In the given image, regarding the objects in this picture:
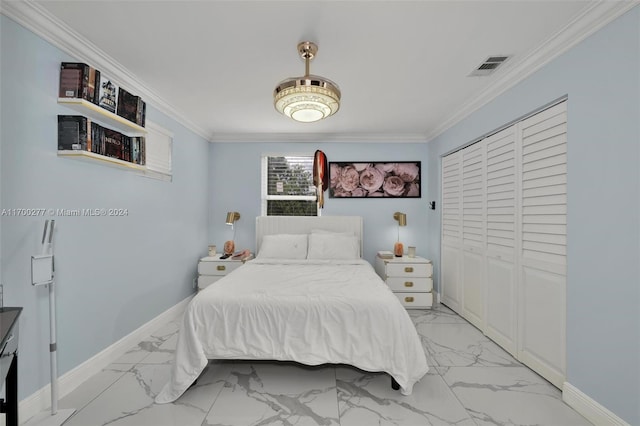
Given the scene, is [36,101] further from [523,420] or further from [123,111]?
[523,420]

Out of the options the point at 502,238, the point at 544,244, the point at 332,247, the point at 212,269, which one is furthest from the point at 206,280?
the point at 544,244

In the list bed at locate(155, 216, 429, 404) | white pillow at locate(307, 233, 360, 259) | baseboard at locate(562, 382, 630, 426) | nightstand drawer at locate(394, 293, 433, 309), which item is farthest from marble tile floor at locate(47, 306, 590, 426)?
white pillow at locate(307, 233, 360, 259)

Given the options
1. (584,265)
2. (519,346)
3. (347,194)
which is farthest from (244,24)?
(519,346)

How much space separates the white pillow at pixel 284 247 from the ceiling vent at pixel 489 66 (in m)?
2.67

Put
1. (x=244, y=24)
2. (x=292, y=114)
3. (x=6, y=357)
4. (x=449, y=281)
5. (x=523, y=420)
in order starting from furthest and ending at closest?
(x=449, y=281) < (x=292, y=114) < (x=244, y=24) < (x=523, y=420) < (x=6, y=357)

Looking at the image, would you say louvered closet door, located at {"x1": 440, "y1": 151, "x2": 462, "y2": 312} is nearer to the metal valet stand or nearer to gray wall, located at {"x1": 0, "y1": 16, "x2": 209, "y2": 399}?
gray wall, located at {"x1": 0, "y1": 16, "x2": 209, "y2": 399}

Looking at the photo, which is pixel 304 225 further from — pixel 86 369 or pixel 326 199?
pixel 86 369

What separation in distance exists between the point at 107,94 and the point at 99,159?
1.67 ft

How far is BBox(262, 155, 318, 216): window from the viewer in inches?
182

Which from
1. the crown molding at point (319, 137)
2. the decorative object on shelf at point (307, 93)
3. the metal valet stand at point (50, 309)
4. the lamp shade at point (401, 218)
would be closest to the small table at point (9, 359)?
the metal valet stand at point (50, 309)

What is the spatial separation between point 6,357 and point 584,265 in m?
3.01

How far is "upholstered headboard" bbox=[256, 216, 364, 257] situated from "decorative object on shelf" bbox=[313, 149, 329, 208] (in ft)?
0.92

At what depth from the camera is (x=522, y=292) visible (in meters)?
2.47

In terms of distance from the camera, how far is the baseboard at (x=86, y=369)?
1769mm
